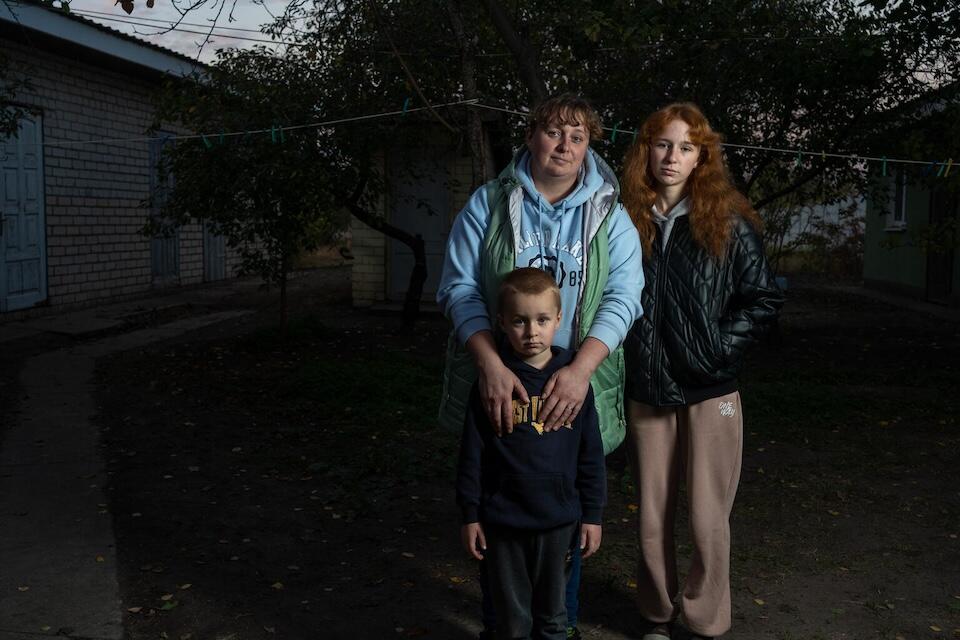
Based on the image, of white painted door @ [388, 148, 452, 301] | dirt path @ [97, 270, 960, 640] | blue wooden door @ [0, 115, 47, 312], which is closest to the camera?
dirt path @ [97, 270, 960, 640]

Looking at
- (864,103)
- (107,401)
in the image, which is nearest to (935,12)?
(864,103)

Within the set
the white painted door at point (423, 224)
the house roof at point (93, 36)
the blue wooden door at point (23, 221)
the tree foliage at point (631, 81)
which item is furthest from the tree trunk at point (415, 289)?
the blue wooden door at point (23, 221)

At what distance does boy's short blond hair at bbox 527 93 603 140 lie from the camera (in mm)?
2783

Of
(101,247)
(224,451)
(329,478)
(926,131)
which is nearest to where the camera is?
(329,478)

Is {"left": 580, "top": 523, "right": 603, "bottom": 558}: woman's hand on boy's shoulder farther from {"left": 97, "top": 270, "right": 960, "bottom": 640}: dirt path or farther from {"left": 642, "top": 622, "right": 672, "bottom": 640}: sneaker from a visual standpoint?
{"left": 97, "top": 270, "right": 960, "bottom": 640}: dirt path

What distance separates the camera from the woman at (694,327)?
3.13 m

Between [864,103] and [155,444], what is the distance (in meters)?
7.05

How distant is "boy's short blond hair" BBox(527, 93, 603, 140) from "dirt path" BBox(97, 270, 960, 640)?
1833mm

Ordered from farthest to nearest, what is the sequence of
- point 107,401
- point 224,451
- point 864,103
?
point 864,103
point 107,401
point 224,451

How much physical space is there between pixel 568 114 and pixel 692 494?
1.32 metres

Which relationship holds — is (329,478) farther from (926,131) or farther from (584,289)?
(926,131)

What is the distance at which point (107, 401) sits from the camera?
761 cm

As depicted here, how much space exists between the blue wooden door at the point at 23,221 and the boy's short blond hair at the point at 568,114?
972 cm

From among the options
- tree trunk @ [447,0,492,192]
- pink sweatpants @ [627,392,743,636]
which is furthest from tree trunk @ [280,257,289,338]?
pink sweatpants @ [627,392,743,636]
